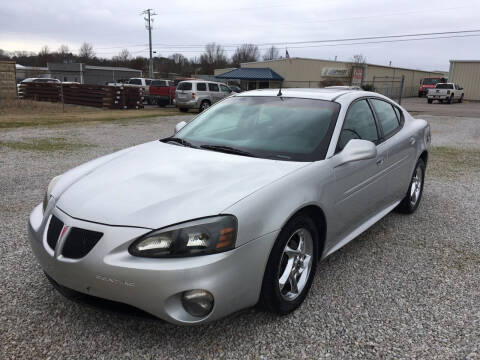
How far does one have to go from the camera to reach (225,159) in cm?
297

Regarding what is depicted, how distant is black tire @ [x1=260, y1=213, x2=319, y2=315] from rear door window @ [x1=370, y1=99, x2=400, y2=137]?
1.73 meters

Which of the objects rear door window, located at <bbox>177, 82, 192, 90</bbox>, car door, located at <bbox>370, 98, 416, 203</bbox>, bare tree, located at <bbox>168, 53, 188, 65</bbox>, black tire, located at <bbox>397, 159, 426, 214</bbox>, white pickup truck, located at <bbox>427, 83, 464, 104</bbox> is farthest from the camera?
bare tree, located at <bbox>168, 53, 188, 65</bbox>

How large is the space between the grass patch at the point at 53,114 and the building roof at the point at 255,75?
85.1ft

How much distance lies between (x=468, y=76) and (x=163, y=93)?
115 ft

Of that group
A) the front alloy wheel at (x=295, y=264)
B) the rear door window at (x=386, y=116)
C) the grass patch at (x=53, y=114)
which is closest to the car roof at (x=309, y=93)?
the rear door window at (x=386, y=116)

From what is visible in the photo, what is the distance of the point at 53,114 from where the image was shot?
717 inches

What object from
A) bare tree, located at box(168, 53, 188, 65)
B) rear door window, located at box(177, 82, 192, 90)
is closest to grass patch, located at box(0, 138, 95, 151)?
rear door window, located at box(177, 82, 192, 90)

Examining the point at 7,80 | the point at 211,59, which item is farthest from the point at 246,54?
the point at 7,80

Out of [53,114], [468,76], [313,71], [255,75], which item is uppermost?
[313,71]

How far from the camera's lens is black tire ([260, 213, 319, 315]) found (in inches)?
97.0

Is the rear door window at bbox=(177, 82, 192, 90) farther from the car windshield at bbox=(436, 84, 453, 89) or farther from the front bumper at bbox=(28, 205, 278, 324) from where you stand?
the car windshield at bbox=(436, 84, 453, 89)

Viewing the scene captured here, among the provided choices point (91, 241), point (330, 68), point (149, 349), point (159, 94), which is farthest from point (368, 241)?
point (330, 68)

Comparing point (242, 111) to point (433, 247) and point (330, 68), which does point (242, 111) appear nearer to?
point (433, 247)

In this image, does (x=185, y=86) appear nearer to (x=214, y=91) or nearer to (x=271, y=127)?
(x=214, y=91)
